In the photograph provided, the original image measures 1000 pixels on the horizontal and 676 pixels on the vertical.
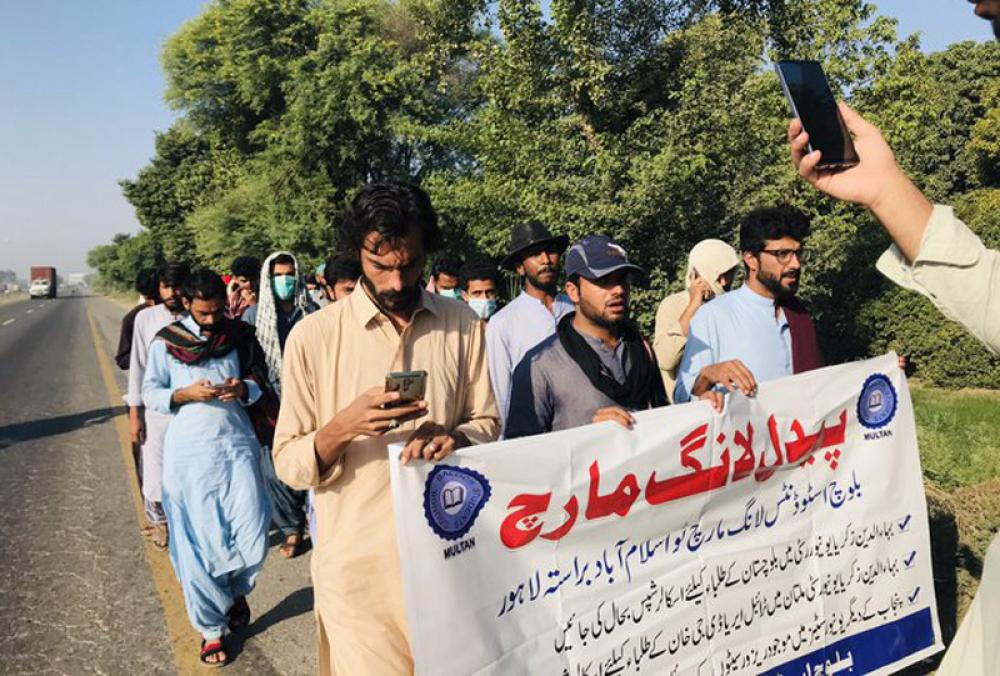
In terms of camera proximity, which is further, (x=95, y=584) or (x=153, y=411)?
(x=153, y=411)

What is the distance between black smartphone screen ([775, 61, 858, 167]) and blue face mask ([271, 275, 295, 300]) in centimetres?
486

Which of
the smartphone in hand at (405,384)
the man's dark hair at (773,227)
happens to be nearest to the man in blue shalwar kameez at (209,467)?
the smartphone in hand at (405,384)

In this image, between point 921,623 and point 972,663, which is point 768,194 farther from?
point 972,663

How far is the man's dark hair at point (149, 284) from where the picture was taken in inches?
248

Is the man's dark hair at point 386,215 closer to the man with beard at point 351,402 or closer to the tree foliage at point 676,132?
Answer: the man with beard at point 351,402

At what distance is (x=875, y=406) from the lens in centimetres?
338

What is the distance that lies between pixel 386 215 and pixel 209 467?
7.60 feet

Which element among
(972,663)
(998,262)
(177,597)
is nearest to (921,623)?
(972,663)

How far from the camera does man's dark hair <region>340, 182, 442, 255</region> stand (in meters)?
2.32

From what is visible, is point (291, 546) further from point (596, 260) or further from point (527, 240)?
point (596, 260)

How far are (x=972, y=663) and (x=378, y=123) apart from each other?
23.8m

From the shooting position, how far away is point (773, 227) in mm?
3691

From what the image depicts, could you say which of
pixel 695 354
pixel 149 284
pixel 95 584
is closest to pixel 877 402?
pixel 695 354

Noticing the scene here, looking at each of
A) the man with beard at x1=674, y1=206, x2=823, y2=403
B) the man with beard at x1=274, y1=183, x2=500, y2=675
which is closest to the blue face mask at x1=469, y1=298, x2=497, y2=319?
the man with beard at x1=674, y1=206, x2=823, y2=403
